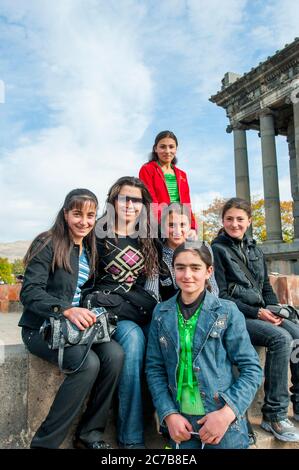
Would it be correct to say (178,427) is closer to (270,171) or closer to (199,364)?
(199,364)

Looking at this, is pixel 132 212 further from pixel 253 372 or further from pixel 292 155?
pixel 292 155

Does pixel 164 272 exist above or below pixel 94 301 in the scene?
above

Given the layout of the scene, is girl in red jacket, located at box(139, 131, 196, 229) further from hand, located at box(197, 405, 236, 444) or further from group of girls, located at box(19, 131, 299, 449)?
hand, located at box(197, 405, 236, 444)

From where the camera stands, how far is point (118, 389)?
2865 mm

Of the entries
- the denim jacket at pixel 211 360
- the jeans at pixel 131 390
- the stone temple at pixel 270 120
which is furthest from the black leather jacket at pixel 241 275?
the stone temple at pixel 270 120

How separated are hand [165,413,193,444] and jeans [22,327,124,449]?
1.53ft

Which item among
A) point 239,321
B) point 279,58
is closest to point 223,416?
point 239,321

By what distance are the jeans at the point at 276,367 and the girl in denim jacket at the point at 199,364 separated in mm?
631

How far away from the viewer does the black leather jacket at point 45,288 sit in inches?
109

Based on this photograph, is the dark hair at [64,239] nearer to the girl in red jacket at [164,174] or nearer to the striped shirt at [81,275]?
the striped shirt at [81,275]

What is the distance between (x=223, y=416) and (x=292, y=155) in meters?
23.6

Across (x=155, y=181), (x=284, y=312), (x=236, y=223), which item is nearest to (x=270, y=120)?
(x=155, y=181)

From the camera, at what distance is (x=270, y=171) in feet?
71.3

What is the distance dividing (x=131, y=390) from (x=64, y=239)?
4.30 ft
